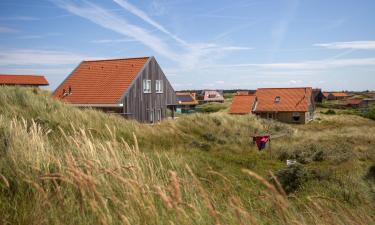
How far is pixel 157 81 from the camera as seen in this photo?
109 feet

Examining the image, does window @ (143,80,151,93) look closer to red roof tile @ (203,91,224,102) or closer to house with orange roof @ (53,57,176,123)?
house with orange roof @ (53,57,176,123)

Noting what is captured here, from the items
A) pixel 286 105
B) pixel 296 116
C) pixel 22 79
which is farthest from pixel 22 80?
pixel 296 116

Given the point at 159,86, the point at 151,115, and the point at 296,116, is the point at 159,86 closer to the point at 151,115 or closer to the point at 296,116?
the point at 151,115

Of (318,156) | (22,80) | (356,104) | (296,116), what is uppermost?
(22,80)

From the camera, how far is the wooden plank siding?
29.3 m

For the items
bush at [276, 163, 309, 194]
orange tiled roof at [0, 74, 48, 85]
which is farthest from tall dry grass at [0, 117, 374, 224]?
orange tiled roof at [0, 74, 48, 85]

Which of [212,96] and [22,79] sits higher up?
[22,79]

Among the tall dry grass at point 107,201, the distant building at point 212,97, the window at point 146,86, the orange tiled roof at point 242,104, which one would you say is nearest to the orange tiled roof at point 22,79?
the window at point 146,86

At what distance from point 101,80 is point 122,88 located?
3174 mm

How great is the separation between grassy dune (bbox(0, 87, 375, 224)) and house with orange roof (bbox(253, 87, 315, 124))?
29.3 metres

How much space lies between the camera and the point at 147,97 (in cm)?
3130

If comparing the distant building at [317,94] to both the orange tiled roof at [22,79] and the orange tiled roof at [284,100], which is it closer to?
the orange tiled roof at [284,100]

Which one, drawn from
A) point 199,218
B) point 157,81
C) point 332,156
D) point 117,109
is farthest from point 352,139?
point 199,218

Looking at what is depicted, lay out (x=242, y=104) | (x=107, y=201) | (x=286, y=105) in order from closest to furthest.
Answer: (x=107, y=201) < (x=286, y=105) < (x=242, y=104)
